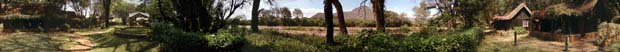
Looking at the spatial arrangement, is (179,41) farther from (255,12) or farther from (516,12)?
(516,12)

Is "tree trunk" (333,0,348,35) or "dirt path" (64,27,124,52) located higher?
"tree trunk" (333,0,348,35)

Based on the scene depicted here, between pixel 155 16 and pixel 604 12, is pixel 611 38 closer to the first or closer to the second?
pixel 604 12

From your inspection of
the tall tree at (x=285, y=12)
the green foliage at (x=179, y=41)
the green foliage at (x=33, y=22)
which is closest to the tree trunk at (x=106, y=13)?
the green foliage at (x=33, y=22)

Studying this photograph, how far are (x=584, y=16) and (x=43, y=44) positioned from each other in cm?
576

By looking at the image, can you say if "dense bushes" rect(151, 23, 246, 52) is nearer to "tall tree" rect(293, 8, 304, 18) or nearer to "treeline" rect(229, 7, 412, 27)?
"treeline" rect(229, 7, 412, 27)

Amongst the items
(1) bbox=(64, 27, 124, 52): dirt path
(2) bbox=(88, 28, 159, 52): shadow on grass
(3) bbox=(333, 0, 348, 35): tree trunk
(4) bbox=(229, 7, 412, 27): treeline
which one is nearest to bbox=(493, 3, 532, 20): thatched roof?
(4) bbox=(229, 7, 412, 27): treeline

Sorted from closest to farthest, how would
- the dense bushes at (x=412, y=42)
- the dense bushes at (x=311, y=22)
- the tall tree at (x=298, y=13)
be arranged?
the dense bushes at (x=412, y=42) → the dense bushes at (x=311, y=22) → the tall tree at (x=298, y=13)

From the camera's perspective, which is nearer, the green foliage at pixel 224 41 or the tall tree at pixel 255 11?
the green foliage at pixel 224 41

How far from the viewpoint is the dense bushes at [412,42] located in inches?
167

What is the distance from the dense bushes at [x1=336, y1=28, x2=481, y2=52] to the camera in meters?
4.25

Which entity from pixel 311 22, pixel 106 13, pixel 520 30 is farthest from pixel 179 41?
pixel 520 30

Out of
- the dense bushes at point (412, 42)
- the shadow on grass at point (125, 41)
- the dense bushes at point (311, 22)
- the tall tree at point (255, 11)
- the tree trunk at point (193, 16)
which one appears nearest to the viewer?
the dense bushes at point (412, 42)

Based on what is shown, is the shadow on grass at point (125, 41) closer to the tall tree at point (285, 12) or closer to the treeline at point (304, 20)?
the treeline at point (304, 20)

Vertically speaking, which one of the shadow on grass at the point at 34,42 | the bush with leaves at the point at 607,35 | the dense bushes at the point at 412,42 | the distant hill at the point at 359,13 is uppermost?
the distant hill at the point at 359,13
